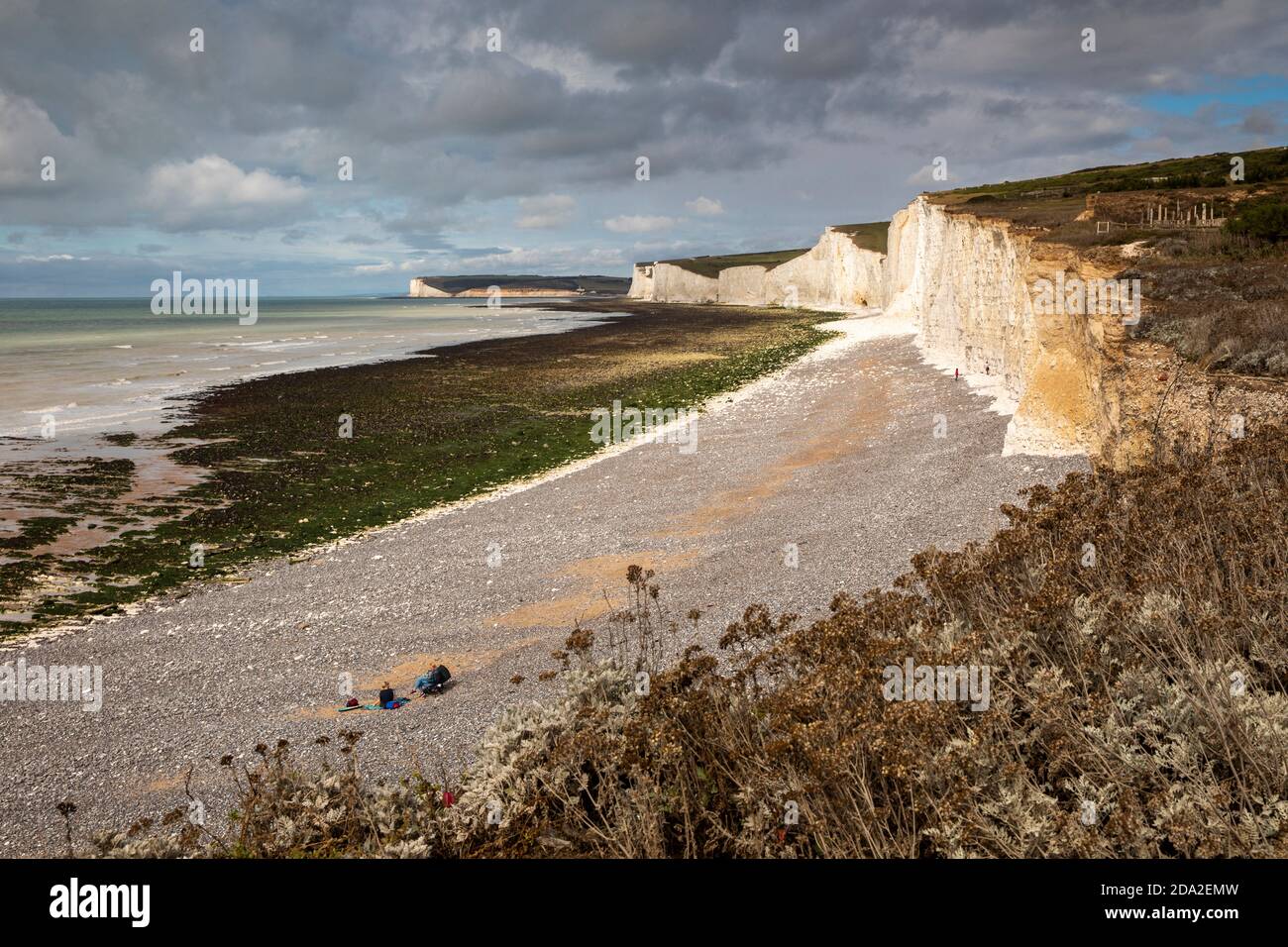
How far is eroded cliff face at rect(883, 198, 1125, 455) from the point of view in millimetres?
15000

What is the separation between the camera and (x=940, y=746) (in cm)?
495

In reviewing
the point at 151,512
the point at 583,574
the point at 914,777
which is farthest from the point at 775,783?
the point at 151,512

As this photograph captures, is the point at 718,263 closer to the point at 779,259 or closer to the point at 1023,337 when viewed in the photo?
the point at 779,259

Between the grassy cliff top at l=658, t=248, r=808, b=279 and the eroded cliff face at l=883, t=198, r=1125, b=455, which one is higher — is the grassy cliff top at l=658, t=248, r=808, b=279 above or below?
above

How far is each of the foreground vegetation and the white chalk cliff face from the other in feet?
26.3

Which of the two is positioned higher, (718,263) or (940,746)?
(718,263)

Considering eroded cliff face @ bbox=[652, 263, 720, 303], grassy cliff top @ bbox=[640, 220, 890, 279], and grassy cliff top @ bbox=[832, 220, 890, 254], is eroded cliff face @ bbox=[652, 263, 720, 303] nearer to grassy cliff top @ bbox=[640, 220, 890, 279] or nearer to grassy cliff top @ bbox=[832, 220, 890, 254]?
grassy cliff top @ bbox=[640, 220, 890, 279]

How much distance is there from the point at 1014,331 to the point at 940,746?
73.4 feet

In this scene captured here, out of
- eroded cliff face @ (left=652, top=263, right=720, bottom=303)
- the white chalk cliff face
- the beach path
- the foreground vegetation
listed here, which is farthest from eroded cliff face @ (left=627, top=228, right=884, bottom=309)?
the foreground vegetation

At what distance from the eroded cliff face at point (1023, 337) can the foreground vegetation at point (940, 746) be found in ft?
26.4

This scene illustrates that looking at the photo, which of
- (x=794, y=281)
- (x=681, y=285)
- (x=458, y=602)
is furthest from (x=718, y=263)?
(x=458, y=602)

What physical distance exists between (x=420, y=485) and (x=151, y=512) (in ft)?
22.7

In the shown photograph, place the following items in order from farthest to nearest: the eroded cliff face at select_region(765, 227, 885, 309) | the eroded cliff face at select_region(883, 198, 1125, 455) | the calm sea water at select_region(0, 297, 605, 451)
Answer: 1. the eroded cliff face at select_region(765, 227, 885, 309)
2. the calm sea water at select_region(0, 297, 605, 451)
3. the eroded cliff face at select_region(883, 198, 1125, 455)
